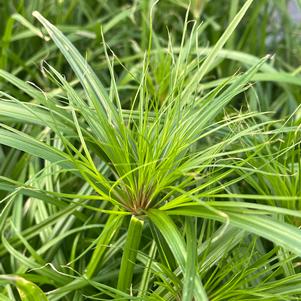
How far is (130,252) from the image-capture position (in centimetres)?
66

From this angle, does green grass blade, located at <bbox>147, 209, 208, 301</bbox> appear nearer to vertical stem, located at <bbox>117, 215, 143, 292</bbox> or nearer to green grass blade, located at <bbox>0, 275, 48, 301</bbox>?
vertical stem, located at <bbox>117, 215, 143, 292</bbox>

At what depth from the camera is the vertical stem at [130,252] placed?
64 centimetres

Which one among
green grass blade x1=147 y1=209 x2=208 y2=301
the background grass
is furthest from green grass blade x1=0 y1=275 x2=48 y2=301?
green grass blade x1=147 y1=209 x2=208 y2=301

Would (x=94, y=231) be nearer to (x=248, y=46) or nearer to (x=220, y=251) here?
(x=220, y=251)

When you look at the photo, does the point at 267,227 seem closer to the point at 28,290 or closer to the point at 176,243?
the point at 176,243

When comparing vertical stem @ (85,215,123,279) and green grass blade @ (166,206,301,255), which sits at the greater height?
green grass blade @ (166,206,301,255)

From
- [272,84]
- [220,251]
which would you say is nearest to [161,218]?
[220,251]

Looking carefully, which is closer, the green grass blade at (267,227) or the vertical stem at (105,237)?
the green grass blade at (267,227)

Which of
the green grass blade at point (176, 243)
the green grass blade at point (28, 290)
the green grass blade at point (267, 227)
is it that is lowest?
the green grass blade at point (28, 290)

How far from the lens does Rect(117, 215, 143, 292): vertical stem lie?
0.64 meters

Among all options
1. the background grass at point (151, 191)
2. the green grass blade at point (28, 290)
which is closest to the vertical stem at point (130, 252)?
the background grass at point (151, 191)

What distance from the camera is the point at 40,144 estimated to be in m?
0.67

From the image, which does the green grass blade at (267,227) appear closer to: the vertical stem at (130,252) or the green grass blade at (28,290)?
the vertical stem at (130,252)

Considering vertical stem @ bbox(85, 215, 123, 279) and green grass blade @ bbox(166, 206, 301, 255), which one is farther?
vertical stem @ bbox(85, 215, 123, 279)
